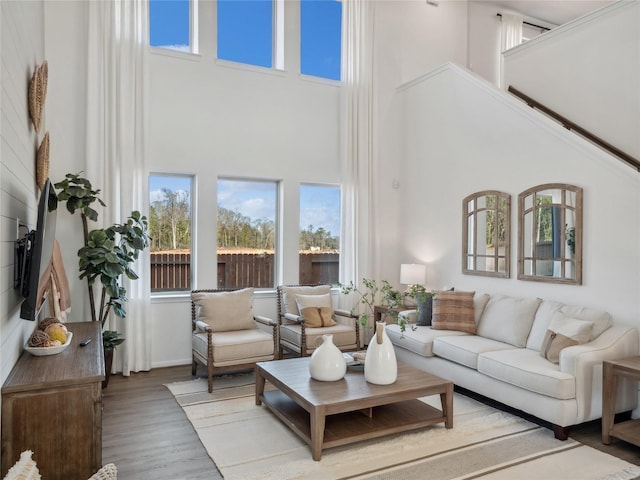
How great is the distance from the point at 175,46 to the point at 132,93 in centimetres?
88

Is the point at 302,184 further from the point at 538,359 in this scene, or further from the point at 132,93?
the point at 538,359

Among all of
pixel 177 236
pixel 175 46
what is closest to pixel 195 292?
pixel 177 236

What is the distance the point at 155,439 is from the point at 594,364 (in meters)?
3.28

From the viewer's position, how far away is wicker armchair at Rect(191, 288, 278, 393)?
14.8 feet

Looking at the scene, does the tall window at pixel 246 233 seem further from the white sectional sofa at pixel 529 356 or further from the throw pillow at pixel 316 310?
the white sectional sofa at pixel 529 356

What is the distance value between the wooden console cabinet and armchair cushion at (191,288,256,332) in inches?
→ 97.8

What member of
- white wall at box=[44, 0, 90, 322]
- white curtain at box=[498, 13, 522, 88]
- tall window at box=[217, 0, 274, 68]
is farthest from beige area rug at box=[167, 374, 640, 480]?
white curtain at box=[498, 13, 522, 88]

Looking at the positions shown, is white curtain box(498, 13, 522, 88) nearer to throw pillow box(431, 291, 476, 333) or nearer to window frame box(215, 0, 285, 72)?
window frame box(215, 0, 285, 72)

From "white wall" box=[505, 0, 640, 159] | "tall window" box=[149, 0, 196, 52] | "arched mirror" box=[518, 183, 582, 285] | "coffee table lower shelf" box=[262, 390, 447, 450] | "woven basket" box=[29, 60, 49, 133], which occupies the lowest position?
"coffee table lower shelf" box=[262, 390, 447, 450]

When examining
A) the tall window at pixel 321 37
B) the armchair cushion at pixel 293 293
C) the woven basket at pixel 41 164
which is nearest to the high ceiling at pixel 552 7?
the tall window at pixel 321 37

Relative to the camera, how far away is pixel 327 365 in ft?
11.7

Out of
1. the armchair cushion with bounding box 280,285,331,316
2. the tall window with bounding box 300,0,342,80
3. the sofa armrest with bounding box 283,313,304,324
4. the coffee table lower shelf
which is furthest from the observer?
the tall window with bounding box 300,0,342,80

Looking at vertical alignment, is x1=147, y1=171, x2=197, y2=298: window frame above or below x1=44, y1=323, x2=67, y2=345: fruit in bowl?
above

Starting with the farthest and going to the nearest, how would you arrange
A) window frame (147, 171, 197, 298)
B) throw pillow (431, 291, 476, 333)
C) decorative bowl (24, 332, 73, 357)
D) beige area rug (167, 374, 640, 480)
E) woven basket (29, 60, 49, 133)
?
window frame (147, 171, 197, 298) < throw pillow (431, 291, 476, 333) < woven basket (29, 60, 49, 133) < beige area rug (167, 374, 640, 480) < decorative bowl (24, 332, 73, 357)
